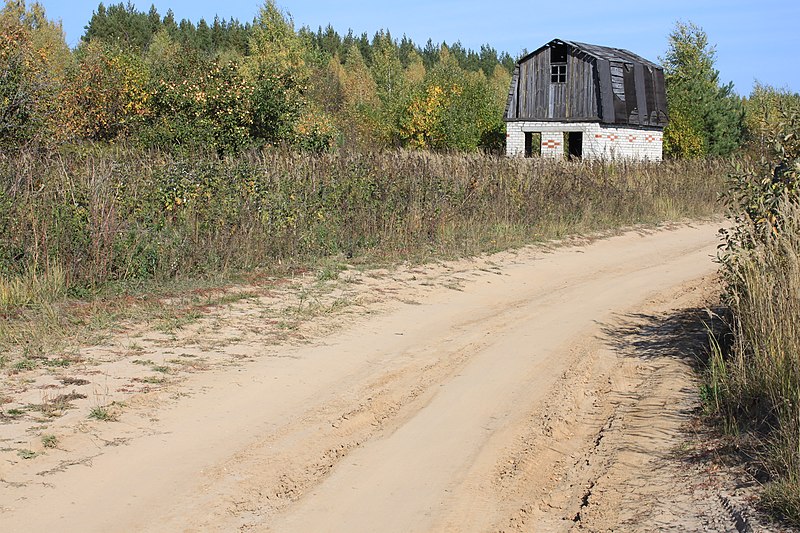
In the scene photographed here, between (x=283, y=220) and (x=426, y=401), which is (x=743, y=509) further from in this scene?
(x=283, y=220)

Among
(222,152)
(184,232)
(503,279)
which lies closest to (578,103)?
(222,152)

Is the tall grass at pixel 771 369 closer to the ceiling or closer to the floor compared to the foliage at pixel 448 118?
closer to the floor

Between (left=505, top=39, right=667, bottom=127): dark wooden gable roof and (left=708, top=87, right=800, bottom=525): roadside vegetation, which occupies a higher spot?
(left=505, top=39, right=667, bottom=127): dark wooden gable roof

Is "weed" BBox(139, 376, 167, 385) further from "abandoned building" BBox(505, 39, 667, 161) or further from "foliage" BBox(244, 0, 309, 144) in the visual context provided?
"abandoned building" BBox(505, 39, 667, 161)

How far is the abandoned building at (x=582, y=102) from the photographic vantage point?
43.8 metres

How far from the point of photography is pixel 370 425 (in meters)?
7.66

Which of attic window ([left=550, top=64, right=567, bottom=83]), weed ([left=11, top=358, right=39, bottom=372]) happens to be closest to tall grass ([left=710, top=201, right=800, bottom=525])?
weed ([left=11, top=358, right=39, bottom=372])

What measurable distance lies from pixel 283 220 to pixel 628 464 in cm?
950

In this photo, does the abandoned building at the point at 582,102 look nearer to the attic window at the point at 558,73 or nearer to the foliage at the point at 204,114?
the attic window at the point at 558,73

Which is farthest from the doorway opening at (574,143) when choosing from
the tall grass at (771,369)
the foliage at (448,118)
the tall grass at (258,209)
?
the tall grass at (771,369)

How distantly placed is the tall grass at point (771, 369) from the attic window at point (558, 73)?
37335 millimetres

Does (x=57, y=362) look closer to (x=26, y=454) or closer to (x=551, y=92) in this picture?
(x=26, y=454)

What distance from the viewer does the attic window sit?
1777 inches

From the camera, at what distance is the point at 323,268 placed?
14.7 meters
